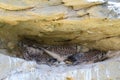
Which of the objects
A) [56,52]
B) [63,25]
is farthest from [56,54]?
[63,25]

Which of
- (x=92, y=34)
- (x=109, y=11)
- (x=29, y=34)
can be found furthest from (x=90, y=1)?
(x=29, y=34)

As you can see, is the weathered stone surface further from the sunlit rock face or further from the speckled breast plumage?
the speckled breast plumage

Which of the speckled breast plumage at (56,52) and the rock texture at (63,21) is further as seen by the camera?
the speckled breast plumage at (56,52)

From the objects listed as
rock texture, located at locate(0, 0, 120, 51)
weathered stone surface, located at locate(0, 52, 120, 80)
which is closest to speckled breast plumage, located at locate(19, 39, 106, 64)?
rock texture, located at locate(0, 0, 120, 51)

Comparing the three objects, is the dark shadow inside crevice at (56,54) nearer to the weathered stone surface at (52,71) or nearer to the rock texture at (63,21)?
the rock texture at (63,21)

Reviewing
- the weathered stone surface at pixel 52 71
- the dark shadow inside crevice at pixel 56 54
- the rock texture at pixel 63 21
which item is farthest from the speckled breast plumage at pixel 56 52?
the weathered stone surface at pixel 52 71

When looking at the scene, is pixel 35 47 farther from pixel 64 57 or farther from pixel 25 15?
pixel 25 15

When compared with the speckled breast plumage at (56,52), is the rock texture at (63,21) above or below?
above
